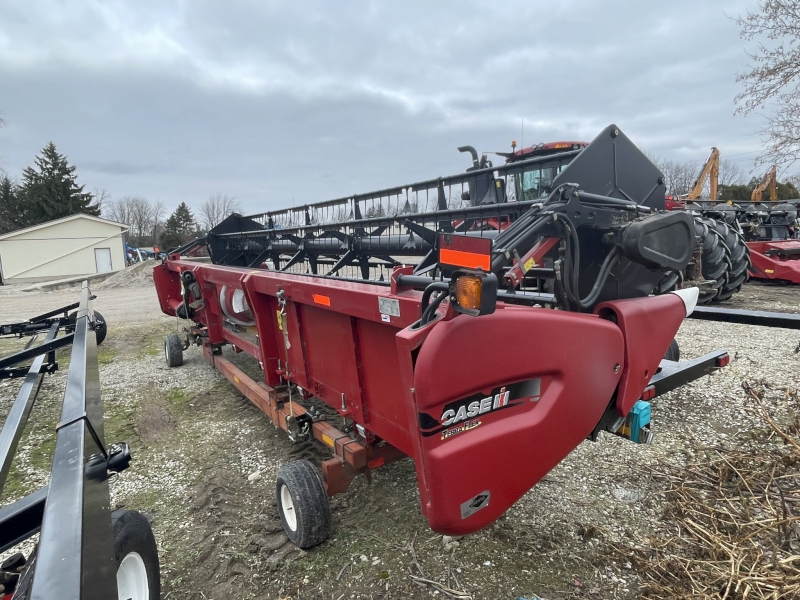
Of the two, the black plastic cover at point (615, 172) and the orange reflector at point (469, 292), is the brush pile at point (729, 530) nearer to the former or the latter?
the black plastic cover at point (615, 172)

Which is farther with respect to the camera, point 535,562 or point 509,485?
point 535,562

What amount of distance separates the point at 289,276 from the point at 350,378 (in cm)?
91

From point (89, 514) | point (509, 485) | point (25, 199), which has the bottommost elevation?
point (509, 485)

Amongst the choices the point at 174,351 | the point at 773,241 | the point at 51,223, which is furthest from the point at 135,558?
the point at 51,223

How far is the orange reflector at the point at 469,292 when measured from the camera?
1.51 m

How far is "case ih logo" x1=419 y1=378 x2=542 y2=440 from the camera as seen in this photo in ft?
5.48

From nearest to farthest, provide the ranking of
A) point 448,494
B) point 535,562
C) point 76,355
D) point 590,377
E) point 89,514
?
point 89,514 < point 448,494 < point 590,377 < point 76,355 < point 535,562

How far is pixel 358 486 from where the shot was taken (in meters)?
3.10

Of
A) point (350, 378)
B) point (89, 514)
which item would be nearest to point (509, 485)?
point (350, 378)

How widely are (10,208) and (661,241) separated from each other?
4676 centimetres

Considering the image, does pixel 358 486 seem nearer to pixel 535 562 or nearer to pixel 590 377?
pixel 535 562

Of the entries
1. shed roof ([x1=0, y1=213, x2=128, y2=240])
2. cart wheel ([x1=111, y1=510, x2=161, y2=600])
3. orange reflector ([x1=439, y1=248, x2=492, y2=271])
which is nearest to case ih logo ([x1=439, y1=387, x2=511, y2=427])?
orange reflector ([x1=439, y1=248, x2=492, y2=271])

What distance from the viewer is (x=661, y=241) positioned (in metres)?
2.20

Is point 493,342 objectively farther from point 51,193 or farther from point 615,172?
point 51,193
